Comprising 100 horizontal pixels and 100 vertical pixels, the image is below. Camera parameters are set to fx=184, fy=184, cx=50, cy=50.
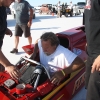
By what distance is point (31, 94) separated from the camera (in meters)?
1.99

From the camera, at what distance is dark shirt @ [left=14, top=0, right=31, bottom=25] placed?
16.7 ft

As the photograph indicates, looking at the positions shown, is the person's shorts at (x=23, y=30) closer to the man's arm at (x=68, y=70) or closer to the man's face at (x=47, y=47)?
the man's face at (x=47, y=47)

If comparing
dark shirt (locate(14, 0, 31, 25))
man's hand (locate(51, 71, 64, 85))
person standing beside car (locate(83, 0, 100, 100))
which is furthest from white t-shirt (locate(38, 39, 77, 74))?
dark shirt (locate(14, 0, 31, 25))

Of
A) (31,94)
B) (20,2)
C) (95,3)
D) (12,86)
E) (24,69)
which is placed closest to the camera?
(95,3)

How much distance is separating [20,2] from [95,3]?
380 centimetres

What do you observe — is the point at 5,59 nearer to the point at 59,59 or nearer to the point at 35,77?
the point at 35,77

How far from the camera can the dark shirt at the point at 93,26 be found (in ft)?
5.42

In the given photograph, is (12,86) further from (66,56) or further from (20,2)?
(20,2)

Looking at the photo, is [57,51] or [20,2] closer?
[57,51]

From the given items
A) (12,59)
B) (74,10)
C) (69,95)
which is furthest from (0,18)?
(74,10)

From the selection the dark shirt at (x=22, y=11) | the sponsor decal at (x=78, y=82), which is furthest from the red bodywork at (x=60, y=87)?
the dark shirt at (x=22, y=11)

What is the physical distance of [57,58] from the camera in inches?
97.3

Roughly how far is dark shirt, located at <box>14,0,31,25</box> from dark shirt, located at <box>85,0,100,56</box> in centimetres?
348

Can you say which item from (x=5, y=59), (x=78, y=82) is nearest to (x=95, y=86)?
(x=5, y=59)
